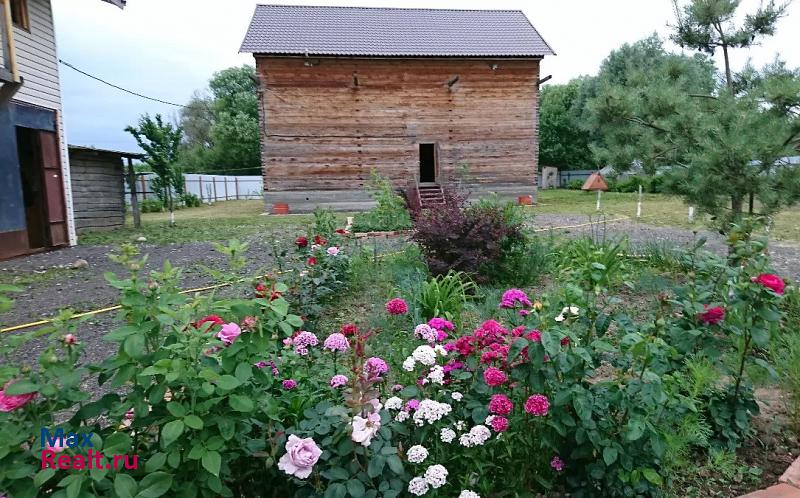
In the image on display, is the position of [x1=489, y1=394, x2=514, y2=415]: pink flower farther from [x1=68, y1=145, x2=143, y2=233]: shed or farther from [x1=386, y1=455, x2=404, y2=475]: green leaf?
[x1=68, y1=145, x2=143, y2=233]: shed

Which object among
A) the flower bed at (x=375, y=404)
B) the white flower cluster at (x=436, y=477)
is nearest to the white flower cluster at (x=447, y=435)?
the flower bed at (x=375, y=404)

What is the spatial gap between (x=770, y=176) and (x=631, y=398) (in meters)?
2.95

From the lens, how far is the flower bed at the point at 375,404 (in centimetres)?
127

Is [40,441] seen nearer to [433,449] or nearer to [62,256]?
[433,449]

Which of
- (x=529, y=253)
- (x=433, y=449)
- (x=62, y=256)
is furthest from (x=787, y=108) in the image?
(x=62, y=256)

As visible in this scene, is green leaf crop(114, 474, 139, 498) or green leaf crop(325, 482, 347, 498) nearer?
green leaf crop(114, 474, 139, 498)

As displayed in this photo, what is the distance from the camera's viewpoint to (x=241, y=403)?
4.18 ft

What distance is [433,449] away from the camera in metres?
1.70

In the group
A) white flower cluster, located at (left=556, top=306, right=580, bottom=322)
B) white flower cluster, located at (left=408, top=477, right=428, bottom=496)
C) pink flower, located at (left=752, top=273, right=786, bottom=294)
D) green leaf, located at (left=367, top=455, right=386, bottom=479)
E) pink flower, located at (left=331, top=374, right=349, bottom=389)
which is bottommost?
white flower cluster, located at (left=408, top=477, right=428, bottom=496)

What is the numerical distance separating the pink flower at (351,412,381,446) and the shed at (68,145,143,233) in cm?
1261

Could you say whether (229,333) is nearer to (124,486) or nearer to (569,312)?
(124,486)

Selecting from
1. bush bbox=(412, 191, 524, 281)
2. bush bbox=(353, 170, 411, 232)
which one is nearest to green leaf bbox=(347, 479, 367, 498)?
bush bbox=(412, 191, 524, 281)

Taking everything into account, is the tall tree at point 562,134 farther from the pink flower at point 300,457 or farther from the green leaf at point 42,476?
the green leaf at point 42,476

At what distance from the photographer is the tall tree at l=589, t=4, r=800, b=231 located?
3.40 m
